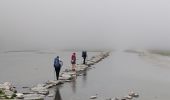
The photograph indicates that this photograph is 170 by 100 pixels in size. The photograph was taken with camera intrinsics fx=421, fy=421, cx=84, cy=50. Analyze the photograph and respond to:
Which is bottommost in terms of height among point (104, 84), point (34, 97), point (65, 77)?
point (34, 97)

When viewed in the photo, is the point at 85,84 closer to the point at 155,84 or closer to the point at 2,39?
the point at 155,84

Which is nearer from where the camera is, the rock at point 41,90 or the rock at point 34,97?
the rock at point 34,97

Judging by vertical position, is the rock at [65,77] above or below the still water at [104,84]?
above

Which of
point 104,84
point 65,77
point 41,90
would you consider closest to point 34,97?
point 41,90

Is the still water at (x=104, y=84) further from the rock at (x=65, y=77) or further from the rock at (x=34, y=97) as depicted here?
the rock at (x=34, y=97)

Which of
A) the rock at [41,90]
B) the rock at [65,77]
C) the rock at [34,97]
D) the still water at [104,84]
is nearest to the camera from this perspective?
the rock at [34,97]

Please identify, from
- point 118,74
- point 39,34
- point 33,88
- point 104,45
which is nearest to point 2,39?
point 39,34

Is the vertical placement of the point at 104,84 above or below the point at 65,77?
below

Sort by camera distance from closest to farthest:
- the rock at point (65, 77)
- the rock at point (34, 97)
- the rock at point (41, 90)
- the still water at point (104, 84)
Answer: the rock at point (34, 97)
the rock at point (41, 90)
the still water at point (104, 84)
the rock at point (65, 77)

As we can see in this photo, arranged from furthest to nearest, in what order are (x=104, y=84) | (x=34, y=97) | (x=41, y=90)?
1. (x=104, y=84)
2. (x=41, y=90)
3. (x=34, y=97)

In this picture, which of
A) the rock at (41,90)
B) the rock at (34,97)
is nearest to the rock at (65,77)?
the rock at (41,90)

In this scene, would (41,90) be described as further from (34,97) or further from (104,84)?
(104,84)

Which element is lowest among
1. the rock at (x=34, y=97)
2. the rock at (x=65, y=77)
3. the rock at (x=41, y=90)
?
the rock at (x=34, y=97)

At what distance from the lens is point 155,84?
Result: 32.1 m
